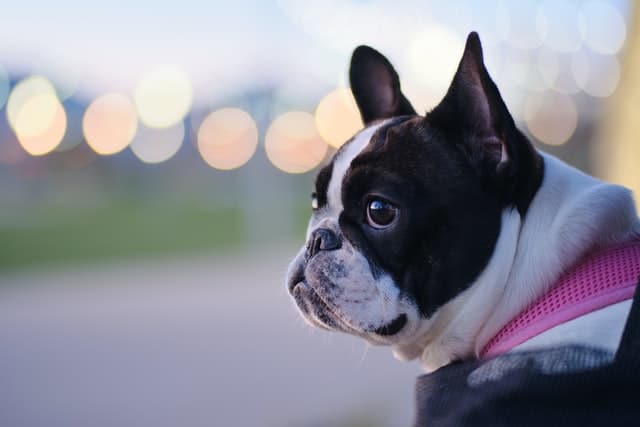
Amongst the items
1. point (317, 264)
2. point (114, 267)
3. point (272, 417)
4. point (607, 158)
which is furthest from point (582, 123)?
point (317, 264)

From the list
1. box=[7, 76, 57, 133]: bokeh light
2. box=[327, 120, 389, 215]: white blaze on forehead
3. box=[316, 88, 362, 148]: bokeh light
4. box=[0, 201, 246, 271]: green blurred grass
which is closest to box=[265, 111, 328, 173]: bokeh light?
box=[316, 88, 362, 148]: bokeh light

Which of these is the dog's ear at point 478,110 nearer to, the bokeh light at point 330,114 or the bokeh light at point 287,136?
the bokeh light at point 330,114

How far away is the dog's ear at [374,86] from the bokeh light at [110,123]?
10973 millimetres

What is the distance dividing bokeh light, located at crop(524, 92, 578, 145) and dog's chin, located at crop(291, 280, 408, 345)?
671cm

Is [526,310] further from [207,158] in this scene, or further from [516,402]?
[207,158]

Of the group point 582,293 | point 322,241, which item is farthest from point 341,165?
point 582,293

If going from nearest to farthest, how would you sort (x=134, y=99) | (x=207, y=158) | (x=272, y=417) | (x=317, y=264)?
(x=317, y=264), (x=272, y=417), (x=134, y=99), (x=207, y=158)

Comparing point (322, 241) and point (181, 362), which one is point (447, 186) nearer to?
point (322, 241)

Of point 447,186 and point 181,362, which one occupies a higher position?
point 447,186

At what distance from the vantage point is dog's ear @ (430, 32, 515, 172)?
1.53 m

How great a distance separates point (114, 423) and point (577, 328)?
9.32 feet

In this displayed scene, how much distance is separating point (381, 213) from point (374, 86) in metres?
0.55

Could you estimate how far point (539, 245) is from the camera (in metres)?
1.51

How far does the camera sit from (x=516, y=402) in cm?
130
